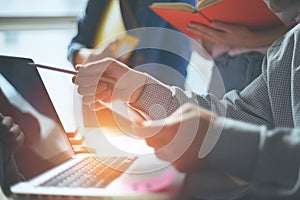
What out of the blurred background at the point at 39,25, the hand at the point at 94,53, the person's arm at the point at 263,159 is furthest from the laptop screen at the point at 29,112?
the blurred background at the point at 39,25

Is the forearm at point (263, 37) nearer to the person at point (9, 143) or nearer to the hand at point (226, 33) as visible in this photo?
the hand at point (226, 33)

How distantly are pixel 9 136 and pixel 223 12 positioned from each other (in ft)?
1.82

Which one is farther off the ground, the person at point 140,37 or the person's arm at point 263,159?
the person's arm at point 263,159

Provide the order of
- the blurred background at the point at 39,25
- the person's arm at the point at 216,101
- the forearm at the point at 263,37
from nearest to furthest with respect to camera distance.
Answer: the person's arm at the point at 216,101, the forearm at the point at 263,37, the blurred background at the point at 39,25

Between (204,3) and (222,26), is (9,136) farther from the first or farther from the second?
(222,26)

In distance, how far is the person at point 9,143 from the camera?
55 centimetres

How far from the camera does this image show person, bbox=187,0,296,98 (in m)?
0.97

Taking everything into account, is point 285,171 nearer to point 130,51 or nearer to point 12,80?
point 12,80

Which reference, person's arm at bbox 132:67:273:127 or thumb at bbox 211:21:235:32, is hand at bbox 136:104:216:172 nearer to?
person's arm at bbox 132:67:273:127

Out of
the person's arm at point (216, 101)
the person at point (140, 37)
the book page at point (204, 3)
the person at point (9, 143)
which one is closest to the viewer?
the person at point (9, 143)

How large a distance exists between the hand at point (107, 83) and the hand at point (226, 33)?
360 mm

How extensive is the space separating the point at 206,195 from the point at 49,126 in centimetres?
34

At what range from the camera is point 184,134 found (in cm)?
38

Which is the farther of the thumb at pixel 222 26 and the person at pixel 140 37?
the person at pixel 140 37
